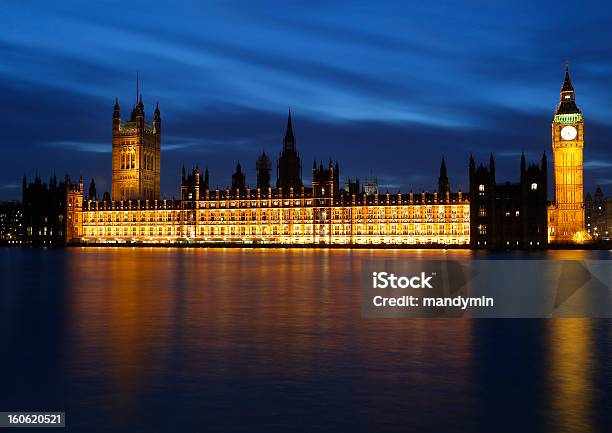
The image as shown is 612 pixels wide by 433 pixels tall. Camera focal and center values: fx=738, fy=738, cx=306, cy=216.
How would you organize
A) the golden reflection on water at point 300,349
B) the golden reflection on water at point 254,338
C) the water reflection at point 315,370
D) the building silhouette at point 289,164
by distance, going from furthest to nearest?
the building silhouette at point 289,164 < the golden reflection on water at point 254,338 < the golden reflection on water at point 300,349 < the water reflection at point 315,370

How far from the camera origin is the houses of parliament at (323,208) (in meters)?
134

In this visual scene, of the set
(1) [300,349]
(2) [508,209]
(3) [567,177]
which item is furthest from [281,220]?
(1) [300,349]

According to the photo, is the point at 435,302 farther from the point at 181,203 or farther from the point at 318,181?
the point at 181,203

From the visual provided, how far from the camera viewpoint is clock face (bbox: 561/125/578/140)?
144 metres

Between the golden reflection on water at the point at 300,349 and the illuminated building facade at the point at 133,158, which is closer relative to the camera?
the golden reflection on water at the point at 300,349

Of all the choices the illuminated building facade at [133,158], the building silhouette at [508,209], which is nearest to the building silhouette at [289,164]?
the illuminated building facade at [133,158]

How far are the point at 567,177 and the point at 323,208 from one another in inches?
1883

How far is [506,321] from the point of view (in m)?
25.9

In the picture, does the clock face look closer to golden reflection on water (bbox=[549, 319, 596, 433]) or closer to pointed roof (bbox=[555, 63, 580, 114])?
pointed roof (bbox=[555, 63, 580, 114])

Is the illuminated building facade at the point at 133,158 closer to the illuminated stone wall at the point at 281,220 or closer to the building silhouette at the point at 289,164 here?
the illuminated stone wall at the point at 281,220

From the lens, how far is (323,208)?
150m

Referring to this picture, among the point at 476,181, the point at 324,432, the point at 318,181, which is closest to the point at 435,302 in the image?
the point at 324,432

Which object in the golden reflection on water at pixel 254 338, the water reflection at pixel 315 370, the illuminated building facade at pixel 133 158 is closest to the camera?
the water reflection at pixel 315 370

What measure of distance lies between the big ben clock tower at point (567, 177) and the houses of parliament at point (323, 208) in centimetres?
19
